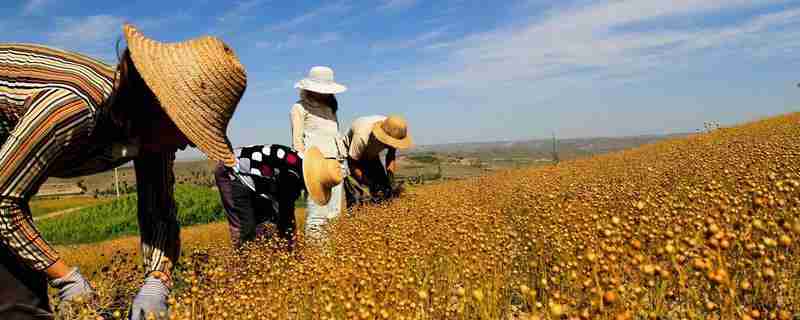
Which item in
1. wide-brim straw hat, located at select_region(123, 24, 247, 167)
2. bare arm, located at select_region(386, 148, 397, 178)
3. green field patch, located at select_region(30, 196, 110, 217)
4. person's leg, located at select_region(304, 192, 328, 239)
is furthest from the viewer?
green field patch, located at select_region(30, 196, 110, 217)

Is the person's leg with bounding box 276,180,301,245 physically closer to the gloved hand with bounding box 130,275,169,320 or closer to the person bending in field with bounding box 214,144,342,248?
the person bending in field with bounding box 214,144,342,248

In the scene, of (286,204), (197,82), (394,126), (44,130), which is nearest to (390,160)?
(394,126)

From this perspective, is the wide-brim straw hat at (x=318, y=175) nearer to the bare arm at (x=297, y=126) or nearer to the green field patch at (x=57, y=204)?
the bare arm at (x=297, y=126)

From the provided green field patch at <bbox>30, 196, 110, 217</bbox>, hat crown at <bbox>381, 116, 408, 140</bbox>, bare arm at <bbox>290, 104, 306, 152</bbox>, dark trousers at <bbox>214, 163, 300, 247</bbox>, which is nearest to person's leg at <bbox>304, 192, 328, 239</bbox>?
dark trousers at <bbox>214, 163, 300, 247</bbox>

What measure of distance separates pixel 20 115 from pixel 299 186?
261cm

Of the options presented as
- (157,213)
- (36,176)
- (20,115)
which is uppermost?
(20,115)

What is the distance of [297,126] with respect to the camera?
5.37 meters

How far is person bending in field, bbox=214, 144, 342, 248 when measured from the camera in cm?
407

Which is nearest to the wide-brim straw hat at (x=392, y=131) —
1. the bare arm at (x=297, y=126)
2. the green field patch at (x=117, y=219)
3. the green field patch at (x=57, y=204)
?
the bare arm at (x=297, y=126)

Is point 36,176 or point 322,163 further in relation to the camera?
point 322,163

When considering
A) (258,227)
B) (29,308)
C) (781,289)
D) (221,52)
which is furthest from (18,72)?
(781,289)

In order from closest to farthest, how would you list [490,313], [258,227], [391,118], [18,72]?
[18,72] → [490,313] → [258,227] → [391,118]

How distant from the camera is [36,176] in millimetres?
1656

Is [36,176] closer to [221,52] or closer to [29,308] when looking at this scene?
[29,308]
